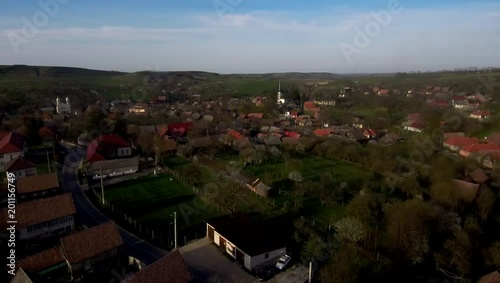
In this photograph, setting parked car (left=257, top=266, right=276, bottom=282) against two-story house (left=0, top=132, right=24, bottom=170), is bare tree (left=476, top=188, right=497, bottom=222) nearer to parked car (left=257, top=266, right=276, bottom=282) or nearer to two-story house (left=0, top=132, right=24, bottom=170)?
parked car (left=257, top=266, right=276, bottom=282)

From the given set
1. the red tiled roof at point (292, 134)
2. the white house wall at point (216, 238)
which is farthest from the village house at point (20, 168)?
the red tiled roof at point (292, 134)

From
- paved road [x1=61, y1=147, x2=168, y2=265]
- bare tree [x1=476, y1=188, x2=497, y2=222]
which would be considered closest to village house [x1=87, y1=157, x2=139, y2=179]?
paved road [x1=61, y1=147, x2=168, y2=265]

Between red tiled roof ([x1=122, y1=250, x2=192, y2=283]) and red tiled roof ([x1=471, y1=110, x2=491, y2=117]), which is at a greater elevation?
red tiled roof ([x1=471, y1=110, x2=491, y2=117])

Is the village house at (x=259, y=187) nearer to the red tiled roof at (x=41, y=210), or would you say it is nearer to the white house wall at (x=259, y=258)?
the white house wall at (x=259, y=258)

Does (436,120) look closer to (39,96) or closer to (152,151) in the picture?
(152,151)

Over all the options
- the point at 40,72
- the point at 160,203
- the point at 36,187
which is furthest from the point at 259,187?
the point at 40,72
